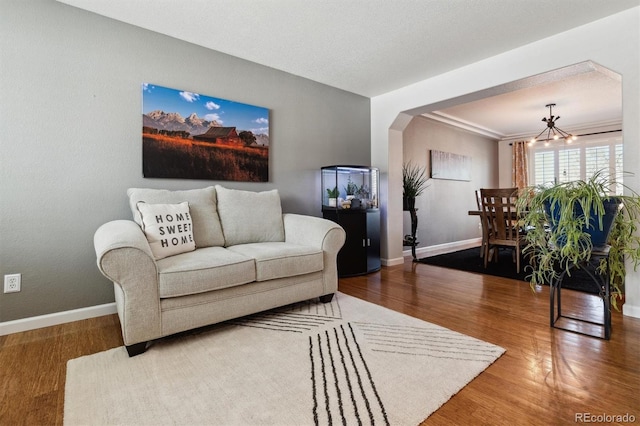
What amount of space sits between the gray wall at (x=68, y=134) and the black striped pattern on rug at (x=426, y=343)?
204 cm

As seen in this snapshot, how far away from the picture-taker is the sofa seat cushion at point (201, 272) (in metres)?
1.79

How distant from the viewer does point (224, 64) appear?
300 cm

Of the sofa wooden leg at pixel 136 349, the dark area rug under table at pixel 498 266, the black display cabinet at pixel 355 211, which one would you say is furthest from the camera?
the black display cabinet at pixel 355 211

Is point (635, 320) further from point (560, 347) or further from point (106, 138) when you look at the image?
point (106, 138)

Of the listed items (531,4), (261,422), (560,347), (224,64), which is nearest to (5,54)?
(224,64)

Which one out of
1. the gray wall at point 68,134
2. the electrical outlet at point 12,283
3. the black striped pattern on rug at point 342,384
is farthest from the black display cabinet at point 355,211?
the electrical outlet at point 12,283

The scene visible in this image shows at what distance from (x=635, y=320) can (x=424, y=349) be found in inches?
66.1

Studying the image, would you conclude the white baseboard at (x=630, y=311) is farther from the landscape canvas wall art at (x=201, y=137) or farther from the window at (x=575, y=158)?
the window at (x=575, y=158)

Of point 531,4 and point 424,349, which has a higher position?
point 531,4

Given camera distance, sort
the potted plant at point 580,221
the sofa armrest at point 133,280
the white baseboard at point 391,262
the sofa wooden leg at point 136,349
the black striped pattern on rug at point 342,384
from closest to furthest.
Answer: the black striped pattern on rug at point 342,384
the sofa armrest at point 133,280
the sofa wooden leg at point 136,349
the potted plant at point 580,221
the white baseboard at point 391,262

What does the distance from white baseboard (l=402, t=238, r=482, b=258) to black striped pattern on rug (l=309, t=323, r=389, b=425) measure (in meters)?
3.05

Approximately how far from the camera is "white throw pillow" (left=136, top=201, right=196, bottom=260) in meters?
2.12

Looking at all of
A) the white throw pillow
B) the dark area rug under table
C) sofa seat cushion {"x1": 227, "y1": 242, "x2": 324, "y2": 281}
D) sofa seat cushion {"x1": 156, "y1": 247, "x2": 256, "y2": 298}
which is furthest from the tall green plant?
the white throw pillow

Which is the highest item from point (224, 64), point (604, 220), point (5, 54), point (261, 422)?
point (224, 64)
